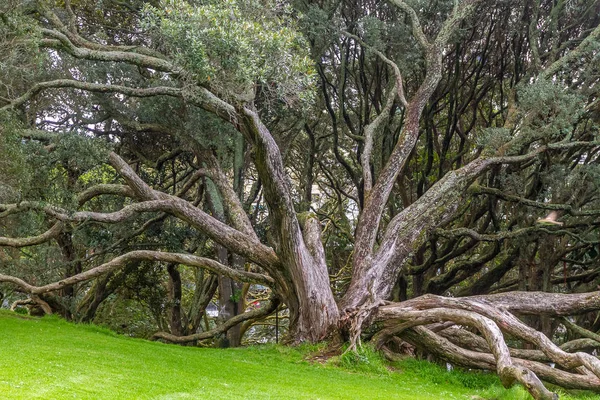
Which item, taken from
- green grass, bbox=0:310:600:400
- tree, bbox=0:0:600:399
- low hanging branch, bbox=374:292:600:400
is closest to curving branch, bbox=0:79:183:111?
tree, bbox=0:0:600:399

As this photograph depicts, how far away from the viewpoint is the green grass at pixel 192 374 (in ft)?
23.5

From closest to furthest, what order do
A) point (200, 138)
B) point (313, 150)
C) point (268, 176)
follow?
point (268, 176), point (200, 138), point (313, 150)

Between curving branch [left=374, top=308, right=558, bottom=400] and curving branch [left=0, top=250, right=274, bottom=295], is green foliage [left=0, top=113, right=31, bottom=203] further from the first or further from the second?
curving branch [left=374, top=308, right=558, bottom=400]

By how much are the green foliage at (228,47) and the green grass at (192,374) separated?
180 inches

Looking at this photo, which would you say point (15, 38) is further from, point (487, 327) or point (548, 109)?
point (548, 109)

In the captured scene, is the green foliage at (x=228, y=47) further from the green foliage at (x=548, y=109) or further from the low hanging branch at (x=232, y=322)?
the low hanging branch at (x=232, y=322)

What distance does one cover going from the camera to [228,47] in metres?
9.02

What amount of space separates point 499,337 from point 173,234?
9.86 meters

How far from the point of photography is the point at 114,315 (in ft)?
70.0

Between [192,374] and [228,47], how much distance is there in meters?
4.96

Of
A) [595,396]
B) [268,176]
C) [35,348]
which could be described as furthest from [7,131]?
[595,396]

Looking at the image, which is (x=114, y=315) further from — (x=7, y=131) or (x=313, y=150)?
(x=7, y=131)

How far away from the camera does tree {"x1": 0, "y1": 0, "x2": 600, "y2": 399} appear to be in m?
10.4

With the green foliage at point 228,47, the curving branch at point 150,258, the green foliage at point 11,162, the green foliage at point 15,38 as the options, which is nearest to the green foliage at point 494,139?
the green foliage at point 228,47
